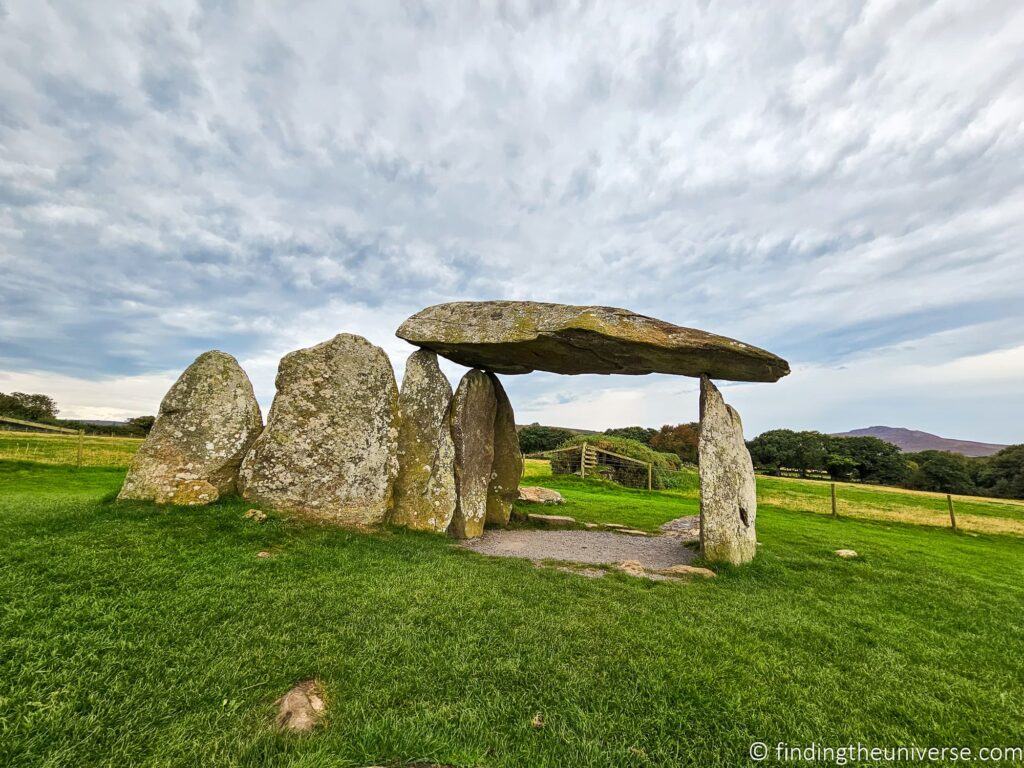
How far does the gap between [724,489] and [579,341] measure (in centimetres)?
406

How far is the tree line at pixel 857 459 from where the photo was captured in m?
43.8

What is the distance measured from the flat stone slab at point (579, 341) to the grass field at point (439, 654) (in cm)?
418

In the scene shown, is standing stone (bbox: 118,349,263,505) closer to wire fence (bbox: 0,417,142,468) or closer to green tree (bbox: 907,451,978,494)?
wire fence (bbox: 0,417,142,468)

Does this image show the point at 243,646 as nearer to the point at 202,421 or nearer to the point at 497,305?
the point at 202,421

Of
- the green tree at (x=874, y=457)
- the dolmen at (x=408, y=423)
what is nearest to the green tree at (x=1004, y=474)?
the green tree at (x=874, y=457)

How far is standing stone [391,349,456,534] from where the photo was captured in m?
9.36

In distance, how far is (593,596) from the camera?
19.9 ft

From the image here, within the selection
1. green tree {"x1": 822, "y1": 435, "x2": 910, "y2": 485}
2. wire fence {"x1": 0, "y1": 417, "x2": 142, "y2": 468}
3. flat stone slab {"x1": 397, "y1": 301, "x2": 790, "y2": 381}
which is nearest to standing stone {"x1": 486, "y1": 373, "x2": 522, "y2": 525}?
flat stone slab {"x1": 397, "y1": 301, "x2": 790, "y2": 381}

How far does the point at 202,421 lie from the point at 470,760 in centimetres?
818

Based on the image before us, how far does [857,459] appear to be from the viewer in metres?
53.7

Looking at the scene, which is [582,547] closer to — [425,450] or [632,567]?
[632,567]

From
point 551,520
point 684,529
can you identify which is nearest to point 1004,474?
point 684,529

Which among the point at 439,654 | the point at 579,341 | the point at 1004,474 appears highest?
the point at 579,341

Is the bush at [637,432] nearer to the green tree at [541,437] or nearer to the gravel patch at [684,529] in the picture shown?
the green tree at [541,437]
